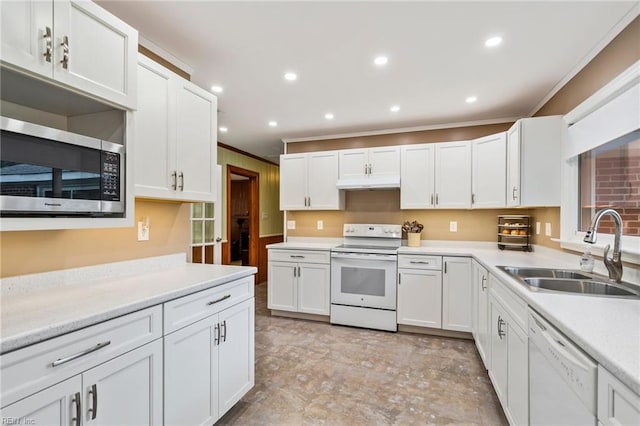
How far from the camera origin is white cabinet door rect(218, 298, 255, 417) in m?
1.75

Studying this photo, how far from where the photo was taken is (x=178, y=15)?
1.78m

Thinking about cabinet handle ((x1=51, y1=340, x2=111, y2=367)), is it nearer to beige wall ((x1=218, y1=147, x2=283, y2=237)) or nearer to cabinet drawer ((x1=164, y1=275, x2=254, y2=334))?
cabinet drawer ((x1=164, y1=275, x2=254, y2=334))

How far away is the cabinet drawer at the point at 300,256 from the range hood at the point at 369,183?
2.94 ft

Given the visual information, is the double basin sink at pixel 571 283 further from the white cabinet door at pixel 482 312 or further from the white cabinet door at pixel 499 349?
the white cabinet door at pixel 482 312

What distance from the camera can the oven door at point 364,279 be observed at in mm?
3383

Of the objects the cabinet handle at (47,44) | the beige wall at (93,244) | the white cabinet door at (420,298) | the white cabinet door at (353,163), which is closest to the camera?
the cabinet handle at (47,44)

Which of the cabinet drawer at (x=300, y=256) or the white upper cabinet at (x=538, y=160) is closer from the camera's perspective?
the white upper cabinet at (x=538, y=160)

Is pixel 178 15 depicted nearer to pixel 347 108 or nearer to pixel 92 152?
pixel 92 152

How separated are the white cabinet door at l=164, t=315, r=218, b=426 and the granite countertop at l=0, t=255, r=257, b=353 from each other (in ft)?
0.74

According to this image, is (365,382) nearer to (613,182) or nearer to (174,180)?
(174,180)

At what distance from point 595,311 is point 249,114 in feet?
11.1

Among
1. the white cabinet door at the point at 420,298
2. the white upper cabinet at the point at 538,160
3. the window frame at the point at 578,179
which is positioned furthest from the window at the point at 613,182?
the white cabinet door at the point at 420,298

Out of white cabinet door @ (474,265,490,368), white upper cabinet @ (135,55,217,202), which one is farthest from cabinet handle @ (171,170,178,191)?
white cabinet door @ (474,265,490,368)

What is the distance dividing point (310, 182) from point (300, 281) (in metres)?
1.34
